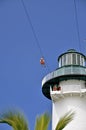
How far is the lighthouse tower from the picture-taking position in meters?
32.1

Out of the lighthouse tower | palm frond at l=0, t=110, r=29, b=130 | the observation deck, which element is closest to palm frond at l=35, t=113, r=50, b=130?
palm frond at l=0, t=110, r=29, b=130

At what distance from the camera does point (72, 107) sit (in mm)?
32250

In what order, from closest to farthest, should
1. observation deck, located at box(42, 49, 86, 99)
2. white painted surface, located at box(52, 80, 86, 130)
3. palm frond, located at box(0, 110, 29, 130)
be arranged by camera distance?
palm frond, located at box(0, 110, 29, 130)
white painted surface, located at box(52, 80, 86, 130)
observation deck, located at box(42, 49, 86, 99)

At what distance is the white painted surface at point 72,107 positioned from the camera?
31.6 meters

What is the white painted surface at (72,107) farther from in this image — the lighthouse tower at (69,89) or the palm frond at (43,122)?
the palm frond at (43,122)

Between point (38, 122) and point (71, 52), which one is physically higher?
point (71, 52)

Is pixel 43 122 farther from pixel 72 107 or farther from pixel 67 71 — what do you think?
pixel 67 71

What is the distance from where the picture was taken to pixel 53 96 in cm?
3322

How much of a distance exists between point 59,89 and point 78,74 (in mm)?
2379

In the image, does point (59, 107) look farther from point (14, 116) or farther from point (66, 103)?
point (14, 116)

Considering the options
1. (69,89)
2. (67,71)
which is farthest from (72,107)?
(67,71)

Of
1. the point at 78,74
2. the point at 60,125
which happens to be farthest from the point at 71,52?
the point at 60,125

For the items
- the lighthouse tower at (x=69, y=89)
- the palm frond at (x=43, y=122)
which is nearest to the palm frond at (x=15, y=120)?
the palm frond at (x=43, y=122)

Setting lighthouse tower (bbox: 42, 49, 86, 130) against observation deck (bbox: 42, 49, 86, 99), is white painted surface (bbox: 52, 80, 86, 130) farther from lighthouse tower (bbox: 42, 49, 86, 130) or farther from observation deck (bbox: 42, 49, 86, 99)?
observation deck (bbox: 42, 49, 86, 99)
